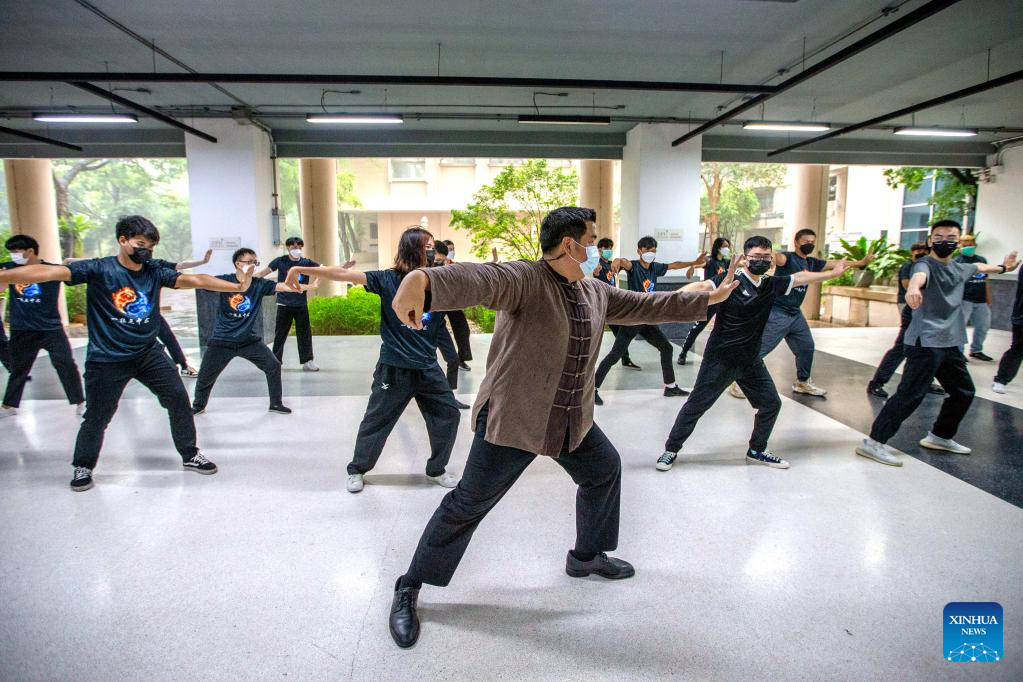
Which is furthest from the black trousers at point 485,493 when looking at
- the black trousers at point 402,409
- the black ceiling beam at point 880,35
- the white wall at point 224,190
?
the white wall at point 224,190

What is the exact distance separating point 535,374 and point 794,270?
4.38 metres

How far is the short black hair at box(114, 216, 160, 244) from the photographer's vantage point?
3.56 meters

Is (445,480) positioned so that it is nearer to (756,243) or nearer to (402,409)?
(402,409)

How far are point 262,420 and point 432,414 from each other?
2266mm

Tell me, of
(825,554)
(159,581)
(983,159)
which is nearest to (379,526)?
(159,581)

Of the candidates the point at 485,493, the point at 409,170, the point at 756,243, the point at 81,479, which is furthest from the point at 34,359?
the point at 409,170

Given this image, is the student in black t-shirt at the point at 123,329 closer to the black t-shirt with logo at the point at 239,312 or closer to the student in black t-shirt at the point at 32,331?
the black t-shirt with logo at the point at 239,312

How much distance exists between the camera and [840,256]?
15.5 m

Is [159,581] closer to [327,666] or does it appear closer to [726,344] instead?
[327,666]

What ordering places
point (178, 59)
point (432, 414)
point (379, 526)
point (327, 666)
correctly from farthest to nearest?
point (178, 59)
point (432, 414)
point (379, 526)
point (327, 666)

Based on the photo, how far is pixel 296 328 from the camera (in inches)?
283

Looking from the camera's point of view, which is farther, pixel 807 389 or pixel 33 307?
pixel 807 389

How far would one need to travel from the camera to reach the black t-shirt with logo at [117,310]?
140 inches

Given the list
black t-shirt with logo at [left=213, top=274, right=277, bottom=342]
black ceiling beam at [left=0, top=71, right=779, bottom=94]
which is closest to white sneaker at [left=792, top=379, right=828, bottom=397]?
black ceiling beam at [left=0, top=71, right=779, bottom=94]
